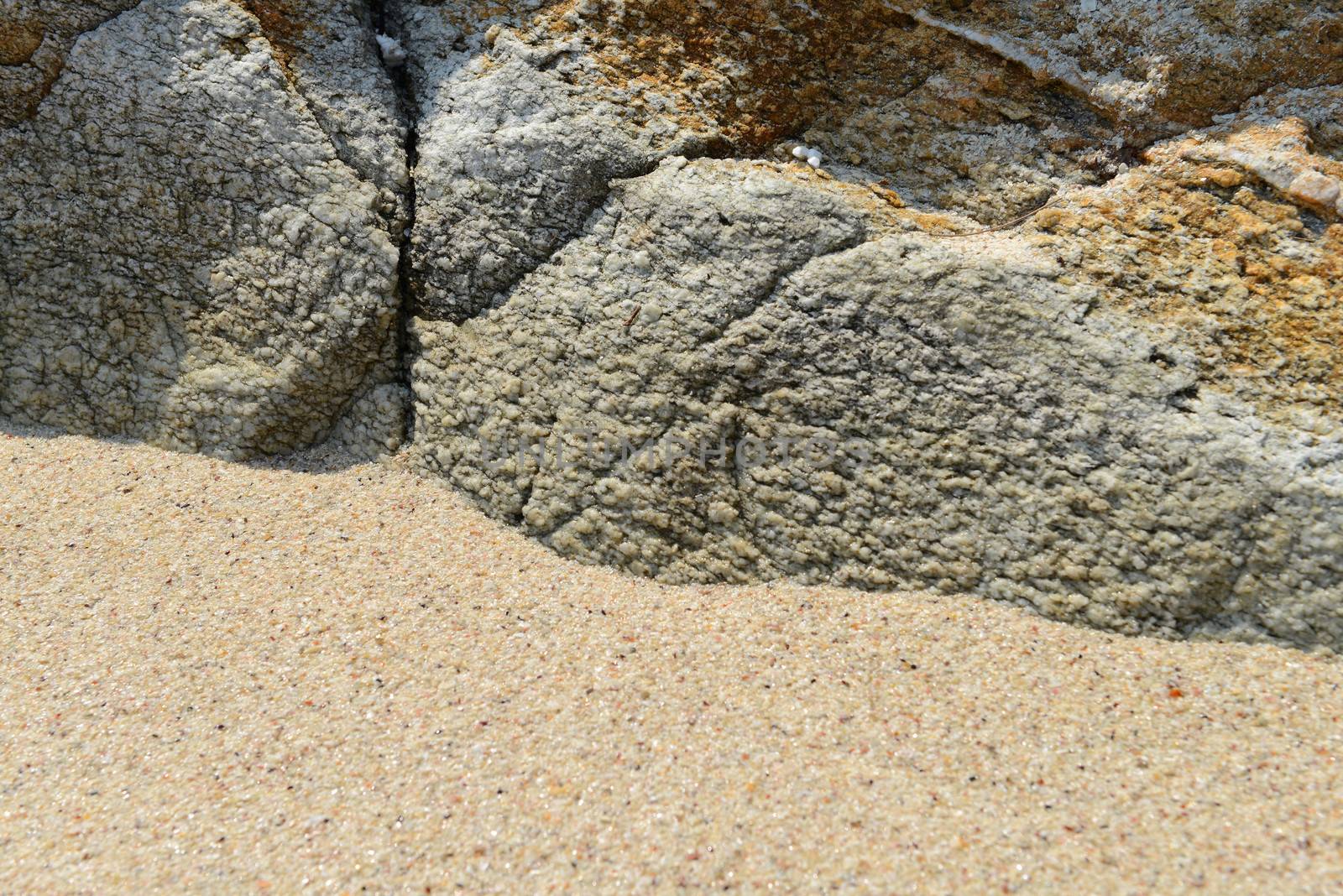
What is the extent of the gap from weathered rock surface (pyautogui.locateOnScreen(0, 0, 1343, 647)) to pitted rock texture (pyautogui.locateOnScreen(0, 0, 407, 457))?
0.01 meters

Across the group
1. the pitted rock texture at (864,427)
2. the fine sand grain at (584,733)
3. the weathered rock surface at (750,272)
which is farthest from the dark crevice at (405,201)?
the fine sand grain at (584,733)

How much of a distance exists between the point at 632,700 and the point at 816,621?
1.87ft

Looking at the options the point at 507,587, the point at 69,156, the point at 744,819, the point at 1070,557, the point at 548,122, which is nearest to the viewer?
the point at 744,819

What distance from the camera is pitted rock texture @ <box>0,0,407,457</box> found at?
3.00 meters

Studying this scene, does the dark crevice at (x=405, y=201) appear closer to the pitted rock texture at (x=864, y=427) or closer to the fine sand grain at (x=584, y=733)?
the pitted rock texture at (x=864, y=427)

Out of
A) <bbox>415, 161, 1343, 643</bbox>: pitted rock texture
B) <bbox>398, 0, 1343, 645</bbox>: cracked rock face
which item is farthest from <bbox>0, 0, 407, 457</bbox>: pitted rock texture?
<bbox>415, 161, 1343, 643</bbox>: pitted rock texture

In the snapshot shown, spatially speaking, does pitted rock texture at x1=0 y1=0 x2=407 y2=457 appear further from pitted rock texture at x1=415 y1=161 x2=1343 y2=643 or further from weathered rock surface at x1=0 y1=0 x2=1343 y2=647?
pitted rock texture at x1=415 y1=161 x2=1343 y2=643

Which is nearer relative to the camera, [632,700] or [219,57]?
[632,700]

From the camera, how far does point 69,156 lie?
306 centimetres

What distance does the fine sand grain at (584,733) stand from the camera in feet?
6.11

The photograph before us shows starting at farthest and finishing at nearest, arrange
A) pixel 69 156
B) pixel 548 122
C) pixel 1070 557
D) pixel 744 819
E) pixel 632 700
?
pixel 69 156
pixel 548 122
pixel 1070 557
pixel 632 700
pixel 744 819

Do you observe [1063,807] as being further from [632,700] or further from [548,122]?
[548,122]

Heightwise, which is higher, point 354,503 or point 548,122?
point 548,122

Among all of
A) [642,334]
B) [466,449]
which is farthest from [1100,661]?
[466,449]
